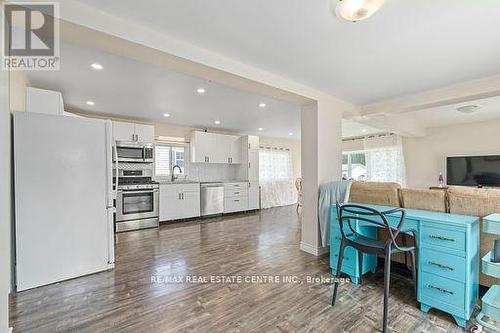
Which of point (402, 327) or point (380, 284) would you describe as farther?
point (380, 284)

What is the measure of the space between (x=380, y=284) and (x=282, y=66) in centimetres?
255

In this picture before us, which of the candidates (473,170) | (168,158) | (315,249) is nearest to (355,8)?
(315,249)

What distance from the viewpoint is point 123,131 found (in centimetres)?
470

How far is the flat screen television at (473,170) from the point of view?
5145mm

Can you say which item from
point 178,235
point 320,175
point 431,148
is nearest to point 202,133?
point 178,235

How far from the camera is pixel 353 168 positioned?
7.96 m

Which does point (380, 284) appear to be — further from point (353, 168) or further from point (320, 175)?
point (353, 168)

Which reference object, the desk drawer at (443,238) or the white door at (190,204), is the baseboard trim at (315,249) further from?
the white door at (190,204)

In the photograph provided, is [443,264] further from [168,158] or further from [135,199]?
[168,158]

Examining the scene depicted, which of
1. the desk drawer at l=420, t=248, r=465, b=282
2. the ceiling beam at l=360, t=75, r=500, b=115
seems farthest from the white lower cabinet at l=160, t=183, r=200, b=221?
the desk drawer at l=420, t=248, r=465, b=282

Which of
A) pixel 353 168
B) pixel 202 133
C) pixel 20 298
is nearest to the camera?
pixel 20 298

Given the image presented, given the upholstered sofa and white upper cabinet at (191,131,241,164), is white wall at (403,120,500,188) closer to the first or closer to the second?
the upholstered sofa

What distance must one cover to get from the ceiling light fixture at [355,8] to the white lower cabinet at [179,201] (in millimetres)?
4579

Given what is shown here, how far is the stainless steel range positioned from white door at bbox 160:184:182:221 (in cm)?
12
